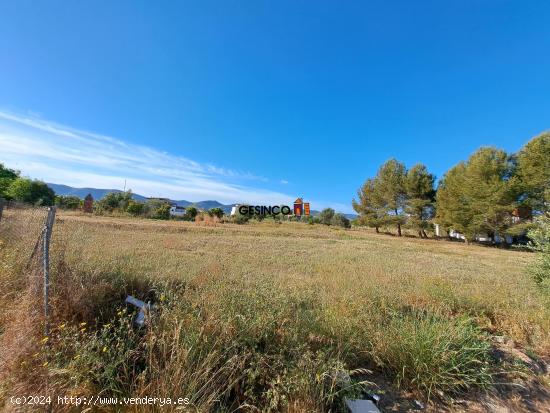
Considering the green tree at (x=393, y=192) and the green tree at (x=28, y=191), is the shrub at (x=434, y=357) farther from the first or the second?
the green tree at (x=28, y=191)

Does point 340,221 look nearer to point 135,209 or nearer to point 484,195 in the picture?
point 484,195

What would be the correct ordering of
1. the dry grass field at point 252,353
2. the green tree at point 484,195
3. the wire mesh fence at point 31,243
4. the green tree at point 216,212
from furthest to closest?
the green tree at point 216,212
the green tree at point 484,195
the wire mesh fence at point 31,243
the dry grass field at point 252,353

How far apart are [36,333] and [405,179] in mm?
32894

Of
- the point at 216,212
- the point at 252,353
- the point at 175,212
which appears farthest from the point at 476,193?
the point at 175,212

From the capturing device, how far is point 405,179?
95.6 ft

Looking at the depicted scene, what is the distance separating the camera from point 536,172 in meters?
20.5

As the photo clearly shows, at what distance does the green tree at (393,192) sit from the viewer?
96.4 ft

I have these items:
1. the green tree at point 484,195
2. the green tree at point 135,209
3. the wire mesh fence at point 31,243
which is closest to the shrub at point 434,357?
the wire mesh fence at point 31,243

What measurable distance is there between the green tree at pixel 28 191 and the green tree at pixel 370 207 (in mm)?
38396

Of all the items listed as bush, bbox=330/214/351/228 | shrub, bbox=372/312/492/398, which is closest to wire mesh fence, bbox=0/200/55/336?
shrub, bbox=372/312/492/398

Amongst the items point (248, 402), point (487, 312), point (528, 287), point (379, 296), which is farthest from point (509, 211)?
point (248, 402)

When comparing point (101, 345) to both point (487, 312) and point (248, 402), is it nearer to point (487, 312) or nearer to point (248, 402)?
point (248, 402)

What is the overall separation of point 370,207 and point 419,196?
5888mm

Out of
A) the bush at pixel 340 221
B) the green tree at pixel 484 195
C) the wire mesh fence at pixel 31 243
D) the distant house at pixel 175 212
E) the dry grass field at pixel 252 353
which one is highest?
the green tree at pixel 484 195
